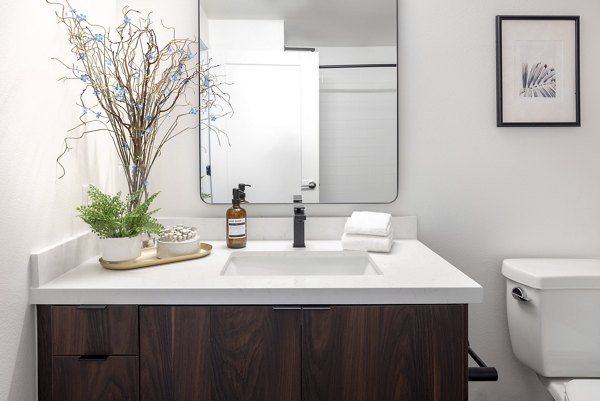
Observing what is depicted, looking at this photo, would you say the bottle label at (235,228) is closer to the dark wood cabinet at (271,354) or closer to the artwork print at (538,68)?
the dark wood cabinet at (271,354)

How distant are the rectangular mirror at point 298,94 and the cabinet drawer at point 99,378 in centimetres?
82

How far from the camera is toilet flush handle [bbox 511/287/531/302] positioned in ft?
4.89

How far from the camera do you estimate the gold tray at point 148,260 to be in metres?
1.25

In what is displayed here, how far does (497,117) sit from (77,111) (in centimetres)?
156

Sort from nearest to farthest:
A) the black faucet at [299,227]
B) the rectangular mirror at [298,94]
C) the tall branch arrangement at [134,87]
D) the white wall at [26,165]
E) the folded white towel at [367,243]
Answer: the white wall at [26,165], the tall branch arrangement at [134,87], the folded white towel at [367,243], the black faucet at [299,227], the rectangular mirror at [298,94]

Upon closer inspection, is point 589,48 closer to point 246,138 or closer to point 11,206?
point 246,138

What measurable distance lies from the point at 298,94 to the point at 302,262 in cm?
67

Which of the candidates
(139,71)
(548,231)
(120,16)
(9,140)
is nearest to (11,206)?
(9,140)

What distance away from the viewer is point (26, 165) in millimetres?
1078

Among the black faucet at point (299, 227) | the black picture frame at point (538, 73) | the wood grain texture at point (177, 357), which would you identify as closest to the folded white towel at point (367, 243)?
the black faucet at point (299, 227)

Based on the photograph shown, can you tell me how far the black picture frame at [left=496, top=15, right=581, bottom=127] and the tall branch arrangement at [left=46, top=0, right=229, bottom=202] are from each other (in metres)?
1.14

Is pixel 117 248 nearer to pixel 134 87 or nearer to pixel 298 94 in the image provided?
pixel 134 87

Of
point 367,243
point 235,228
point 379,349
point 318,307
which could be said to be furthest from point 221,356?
point 367,243

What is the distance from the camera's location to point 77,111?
4.48 feet
